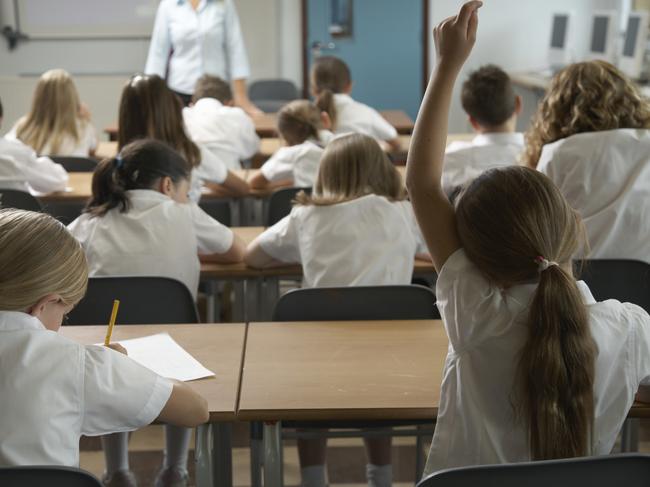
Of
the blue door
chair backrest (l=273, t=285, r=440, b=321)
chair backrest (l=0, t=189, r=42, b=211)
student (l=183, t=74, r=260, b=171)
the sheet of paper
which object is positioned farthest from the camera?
the blue door

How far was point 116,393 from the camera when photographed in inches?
57.7

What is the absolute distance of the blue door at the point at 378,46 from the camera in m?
8.30

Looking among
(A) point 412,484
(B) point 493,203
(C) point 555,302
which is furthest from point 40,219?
(A) point 412,484

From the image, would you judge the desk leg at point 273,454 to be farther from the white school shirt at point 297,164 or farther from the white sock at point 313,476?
the white school shirt at point 297,164

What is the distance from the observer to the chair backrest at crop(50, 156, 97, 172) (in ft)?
14.5

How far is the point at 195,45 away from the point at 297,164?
2.49 m

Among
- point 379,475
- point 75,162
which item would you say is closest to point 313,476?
point 379,475

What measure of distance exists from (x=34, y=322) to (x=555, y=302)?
33.7 inches

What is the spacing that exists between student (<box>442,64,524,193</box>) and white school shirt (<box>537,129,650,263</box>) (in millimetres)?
710

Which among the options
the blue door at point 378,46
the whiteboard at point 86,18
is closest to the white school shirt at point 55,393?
the whiteboard at point 86,18

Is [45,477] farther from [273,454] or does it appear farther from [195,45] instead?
[195,45]

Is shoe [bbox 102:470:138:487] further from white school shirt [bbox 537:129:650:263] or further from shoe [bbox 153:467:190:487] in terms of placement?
white school shirt [bbox 537:129:650:263]

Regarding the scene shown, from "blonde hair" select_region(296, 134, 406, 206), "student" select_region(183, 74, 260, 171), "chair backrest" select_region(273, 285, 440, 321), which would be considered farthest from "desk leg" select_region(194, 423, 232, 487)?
"student" select_region(183, 74, 260, 171)

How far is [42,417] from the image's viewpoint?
1406mm
